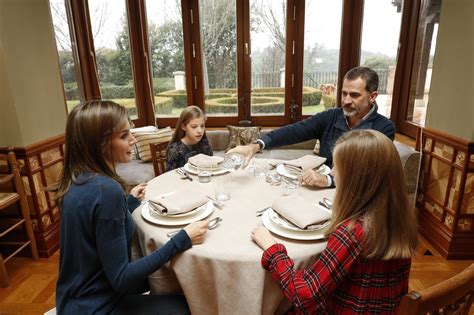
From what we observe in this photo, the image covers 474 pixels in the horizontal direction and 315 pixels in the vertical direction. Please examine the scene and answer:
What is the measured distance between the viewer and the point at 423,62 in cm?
307

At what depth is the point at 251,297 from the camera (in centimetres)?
103

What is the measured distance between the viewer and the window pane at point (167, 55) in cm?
367

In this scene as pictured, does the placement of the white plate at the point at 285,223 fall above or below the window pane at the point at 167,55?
below

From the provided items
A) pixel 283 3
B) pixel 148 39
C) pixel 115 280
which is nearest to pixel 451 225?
pixel 115 280

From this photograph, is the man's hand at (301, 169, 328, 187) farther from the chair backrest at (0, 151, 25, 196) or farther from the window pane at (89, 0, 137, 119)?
the window pane at (89, 0, 137, 119)

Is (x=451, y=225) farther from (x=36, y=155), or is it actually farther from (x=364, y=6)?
(x=36, y=155)

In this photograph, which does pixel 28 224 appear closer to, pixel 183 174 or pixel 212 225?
pixel 183 174

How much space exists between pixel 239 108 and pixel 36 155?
234cm

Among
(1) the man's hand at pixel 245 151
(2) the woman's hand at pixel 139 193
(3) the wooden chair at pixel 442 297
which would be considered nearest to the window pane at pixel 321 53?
(1) the man's hand at pixel 245 151

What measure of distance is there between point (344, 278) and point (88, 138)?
917 millimetres

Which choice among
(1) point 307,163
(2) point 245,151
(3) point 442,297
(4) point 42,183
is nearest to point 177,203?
(2) point 245,151

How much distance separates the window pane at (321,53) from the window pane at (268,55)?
291 mm

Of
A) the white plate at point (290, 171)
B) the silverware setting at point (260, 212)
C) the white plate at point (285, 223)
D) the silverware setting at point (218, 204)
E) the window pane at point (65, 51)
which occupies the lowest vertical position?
the silverware setting at point (260, 212)

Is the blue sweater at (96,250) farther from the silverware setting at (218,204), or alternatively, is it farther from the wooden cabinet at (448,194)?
the wooden cabinet at (448,194)
